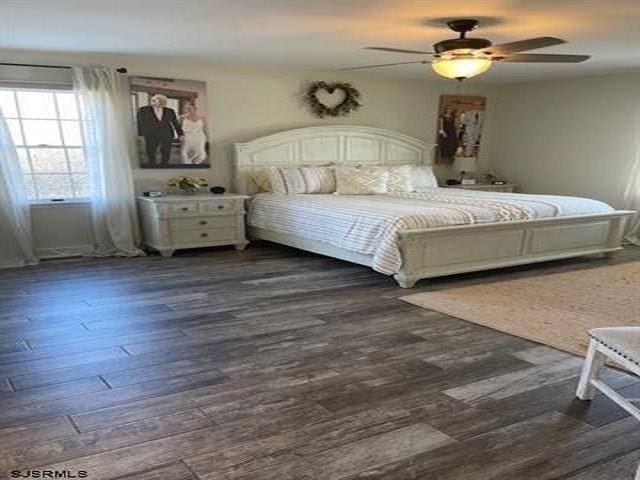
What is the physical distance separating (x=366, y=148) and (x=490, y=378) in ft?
15.8

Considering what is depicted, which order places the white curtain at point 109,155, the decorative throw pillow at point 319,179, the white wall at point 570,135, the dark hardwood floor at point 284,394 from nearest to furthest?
the dark hardwood floor at point 284,394, the white curtain at point 109,155, the decorative throw pillow at point 319,179, the white wall at point 570,135

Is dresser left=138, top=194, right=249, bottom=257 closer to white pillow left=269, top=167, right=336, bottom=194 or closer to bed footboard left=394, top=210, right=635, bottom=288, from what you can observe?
white pillow left=269, top=167, right=336, bottom=194

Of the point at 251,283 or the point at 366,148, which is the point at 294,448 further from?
the point at 366,148

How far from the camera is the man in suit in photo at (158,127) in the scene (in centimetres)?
584

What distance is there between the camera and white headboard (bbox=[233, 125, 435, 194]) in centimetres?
642

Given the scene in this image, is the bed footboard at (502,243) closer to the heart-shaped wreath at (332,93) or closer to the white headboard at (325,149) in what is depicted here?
the white headboard at (325,149)

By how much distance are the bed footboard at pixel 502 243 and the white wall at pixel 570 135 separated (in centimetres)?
150

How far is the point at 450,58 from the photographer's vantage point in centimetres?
390

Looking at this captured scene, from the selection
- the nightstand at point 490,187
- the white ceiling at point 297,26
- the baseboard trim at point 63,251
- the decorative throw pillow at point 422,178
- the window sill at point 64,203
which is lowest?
the baseboard trim at point 63,251

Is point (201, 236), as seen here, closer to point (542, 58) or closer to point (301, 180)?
point (301, 180)

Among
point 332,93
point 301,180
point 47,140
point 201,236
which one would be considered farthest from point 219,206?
point 332,93

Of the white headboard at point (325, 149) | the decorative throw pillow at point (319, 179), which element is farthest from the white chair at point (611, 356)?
the white headboard at point (325, 149)

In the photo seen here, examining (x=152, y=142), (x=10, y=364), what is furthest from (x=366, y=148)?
(x=10, y=364)

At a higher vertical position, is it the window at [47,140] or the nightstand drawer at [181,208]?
the window at [47,140]
